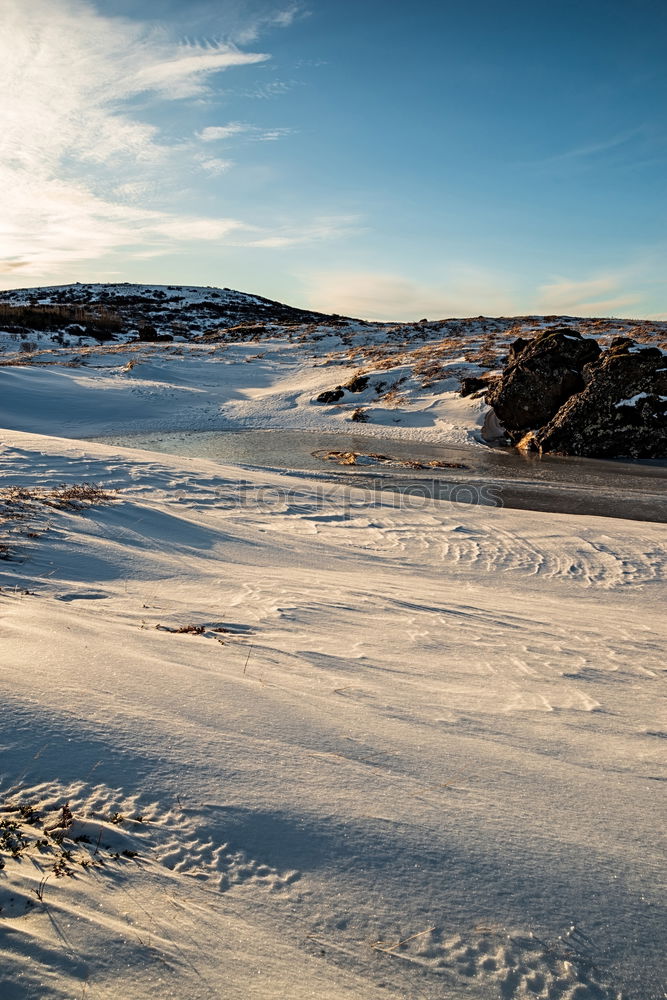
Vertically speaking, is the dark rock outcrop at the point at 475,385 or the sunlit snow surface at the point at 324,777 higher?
the dark rock outcrop at the point at 475,385

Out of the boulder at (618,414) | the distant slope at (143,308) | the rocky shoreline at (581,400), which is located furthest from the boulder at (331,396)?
the distant slope at (143,308)

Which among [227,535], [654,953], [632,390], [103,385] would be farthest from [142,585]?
[103,385]

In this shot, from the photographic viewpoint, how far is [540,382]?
15.0m

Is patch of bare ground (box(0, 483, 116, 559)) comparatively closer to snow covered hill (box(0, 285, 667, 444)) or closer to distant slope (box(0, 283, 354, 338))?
snow covered hill (box(0, 285, 667, 444))

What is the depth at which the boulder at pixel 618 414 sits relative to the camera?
44.9 feet

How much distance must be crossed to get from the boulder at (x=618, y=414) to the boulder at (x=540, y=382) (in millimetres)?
592

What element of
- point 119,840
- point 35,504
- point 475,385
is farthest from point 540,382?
point 119,840

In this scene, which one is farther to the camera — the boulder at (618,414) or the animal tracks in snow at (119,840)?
the boulder at (618,414)

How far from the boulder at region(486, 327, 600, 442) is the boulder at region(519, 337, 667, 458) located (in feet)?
1.94

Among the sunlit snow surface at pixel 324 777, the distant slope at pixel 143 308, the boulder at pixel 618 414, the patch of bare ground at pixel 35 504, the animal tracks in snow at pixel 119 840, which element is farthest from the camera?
the distant slope at pixel 143 308

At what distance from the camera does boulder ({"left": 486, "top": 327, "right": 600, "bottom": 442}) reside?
14922 mm

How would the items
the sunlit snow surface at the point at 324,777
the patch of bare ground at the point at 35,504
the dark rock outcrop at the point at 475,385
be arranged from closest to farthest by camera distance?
the sunlit snow surface at the point at 324,777 < the patch of bare ground at the point at 35,504 < the dark rock outcrop at the point at 475,385

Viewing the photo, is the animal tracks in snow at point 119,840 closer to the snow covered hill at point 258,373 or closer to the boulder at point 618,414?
the boulder at point 618,414

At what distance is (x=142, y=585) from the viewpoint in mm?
4523
